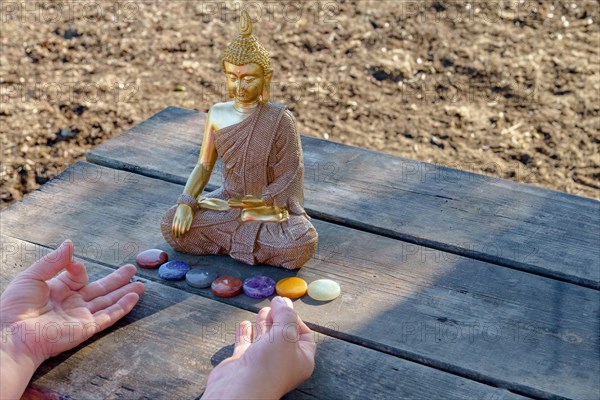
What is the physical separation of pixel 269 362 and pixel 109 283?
1.70 ft

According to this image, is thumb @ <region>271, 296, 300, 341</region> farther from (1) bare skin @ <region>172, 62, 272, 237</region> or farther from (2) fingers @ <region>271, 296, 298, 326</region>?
(1) bare skin @ <region>172, 62, 272, 237</region>

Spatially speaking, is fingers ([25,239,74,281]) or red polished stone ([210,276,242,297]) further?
red polished stone ([210,276,242,297])

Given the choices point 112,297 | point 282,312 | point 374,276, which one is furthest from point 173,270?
point 374,276

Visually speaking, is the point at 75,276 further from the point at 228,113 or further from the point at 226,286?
the point at 228,113

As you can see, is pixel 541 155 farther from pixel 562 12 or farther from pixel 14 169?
pixel 14 169

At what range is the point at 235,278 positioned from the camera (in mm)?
2047

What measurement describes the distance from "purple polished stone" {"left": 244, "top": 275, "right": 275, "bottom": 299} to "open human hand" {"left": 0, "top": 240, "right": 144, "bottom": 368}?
0.26 m

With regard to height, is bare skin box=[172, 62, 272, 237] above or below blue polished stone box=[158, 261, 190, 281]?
above

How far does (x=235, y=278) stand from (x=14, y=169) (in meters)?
1.72

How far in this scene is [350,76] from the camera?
13.3ft

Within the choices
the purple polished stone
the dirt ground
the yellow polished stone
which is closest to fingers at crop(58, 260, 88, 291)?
the purple polished stone

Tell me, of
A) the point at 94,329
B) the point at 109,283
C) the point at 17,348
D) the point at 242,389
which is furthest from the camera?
the point at 109,283

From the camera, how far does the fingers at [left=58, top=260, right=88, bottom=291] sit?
6.25ft

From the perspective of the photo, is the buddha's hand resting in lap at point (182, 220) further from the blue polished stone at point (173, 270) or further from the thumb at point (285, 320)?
the thumb at point (285, 320)
